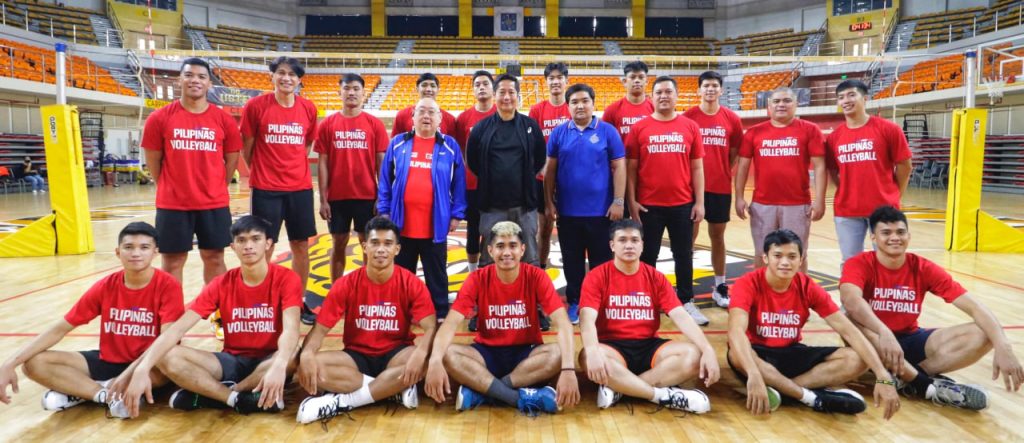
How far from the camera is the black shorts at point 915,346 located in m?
3.22

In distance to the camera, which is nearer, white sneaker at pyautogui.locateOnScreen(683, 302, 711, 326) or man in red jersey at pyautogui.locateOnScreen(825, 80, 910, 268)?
man in red jersey at pyautogui.locateOnScreen(825, 80, 910, 268)

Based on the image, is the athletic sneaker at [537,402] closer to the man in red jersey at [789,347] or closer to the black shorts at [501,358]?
the black shorts at [501,358]

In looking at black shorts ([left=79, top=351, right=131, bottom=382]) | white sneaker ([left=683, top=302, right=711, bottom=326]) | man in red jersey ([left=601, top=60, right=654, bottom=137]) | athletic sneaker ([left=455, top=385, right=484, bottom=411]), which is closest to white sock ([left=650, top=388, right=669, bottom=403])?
athletic sneaker ([left=455, top=385, right=484, bottom=411])

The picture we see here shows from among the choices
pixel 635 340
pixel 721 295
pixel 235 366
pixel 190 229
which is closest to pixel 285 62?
pixel 190 229

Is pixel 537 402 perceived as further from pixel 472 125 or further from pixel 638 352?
pixel 472 125

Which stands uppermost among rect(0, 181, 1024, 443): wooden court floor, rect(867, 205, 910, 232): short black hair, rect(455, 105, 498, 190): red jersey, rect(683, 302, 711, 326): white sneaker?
rect(455, 105, 498, 190): red jersey

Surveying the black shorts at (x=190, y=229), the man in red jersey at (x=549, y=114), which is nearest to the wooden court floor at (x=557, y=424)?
the black shorts at (x=190, y=229)

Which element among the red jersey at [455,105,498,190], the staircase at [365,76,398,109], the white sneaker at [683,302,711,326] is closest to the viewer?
the white sneaker at [683,302,711,326]

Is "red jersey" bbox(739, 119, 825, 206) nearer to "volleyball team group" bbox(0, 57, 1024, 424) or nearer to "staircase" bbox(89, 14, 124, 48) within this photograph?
"volleyball team group" bbox(0, 57, 1024, 424)

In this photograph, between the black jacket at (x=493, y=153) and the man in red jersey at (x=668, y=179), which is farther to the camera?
the man in red jersey at (x=668, y=179)

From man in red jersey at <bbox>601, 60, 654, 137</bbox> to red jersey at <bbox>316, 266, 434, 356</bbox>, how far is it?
2438mm

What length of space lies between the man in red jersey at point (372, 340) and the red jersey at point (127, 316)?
31.9 inches

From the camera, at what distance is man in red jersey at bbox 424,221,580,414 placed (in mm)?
2969

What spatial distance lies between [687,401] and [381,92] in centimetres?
2292
